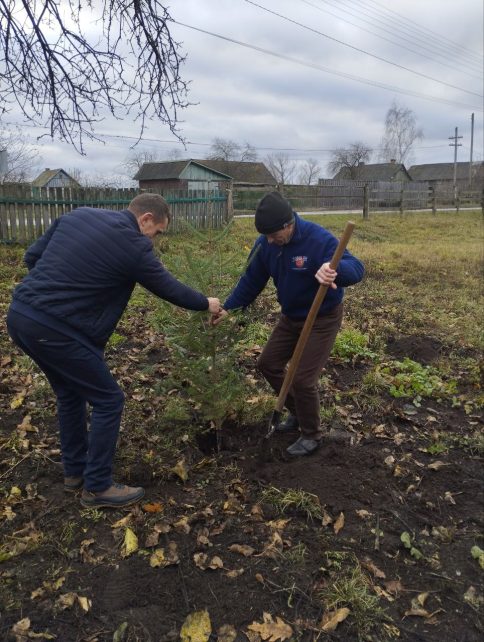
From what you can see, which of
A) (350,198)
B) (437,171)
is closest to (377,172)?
(437,171)

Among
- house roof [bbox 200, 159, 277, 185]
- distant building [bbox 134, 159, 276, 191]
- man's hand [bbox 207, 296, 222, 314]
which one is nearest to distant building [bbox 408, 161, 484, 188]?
house roof [bbox 200, 159, 277, 185]

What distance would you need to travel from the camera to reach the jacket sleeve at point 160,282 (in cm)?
315

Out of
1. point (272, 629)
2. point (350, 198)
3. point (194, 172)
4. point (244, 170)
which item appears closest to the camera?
point (272, 629)

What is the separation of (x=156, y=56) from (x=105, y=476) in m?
4.49

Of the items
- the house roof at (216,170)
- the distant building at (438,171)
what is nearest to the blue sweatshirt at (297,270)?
the house roof at (216,170)

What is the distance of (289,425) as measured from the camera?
4676mm

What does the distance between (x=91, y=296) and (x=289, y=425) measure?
2259 millimetres

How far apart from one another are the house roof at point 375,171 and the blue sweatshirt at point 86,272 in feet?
200

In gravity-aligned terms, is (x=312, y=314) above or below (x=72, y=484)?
above

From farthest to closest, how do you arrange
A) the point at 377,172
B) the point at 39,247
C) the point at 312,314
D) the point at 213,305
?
the point at 377,172 < the point at 312,314 < the point at 213,305 < the point at 39,247

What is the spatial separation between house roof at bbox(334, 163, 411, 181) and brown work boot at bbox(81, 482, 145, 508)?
200 ft

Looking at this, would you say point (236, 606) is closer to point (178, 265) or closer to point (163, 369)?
point (178, 265)

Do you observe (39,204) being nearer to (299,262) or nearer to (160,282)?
(299,262)

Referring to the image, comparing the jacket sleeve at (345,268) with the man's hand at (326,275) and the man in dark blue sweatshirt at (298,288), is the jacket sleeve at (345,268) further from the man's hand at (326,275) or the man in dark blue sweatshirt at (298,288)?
the man's hand at (326,275)
